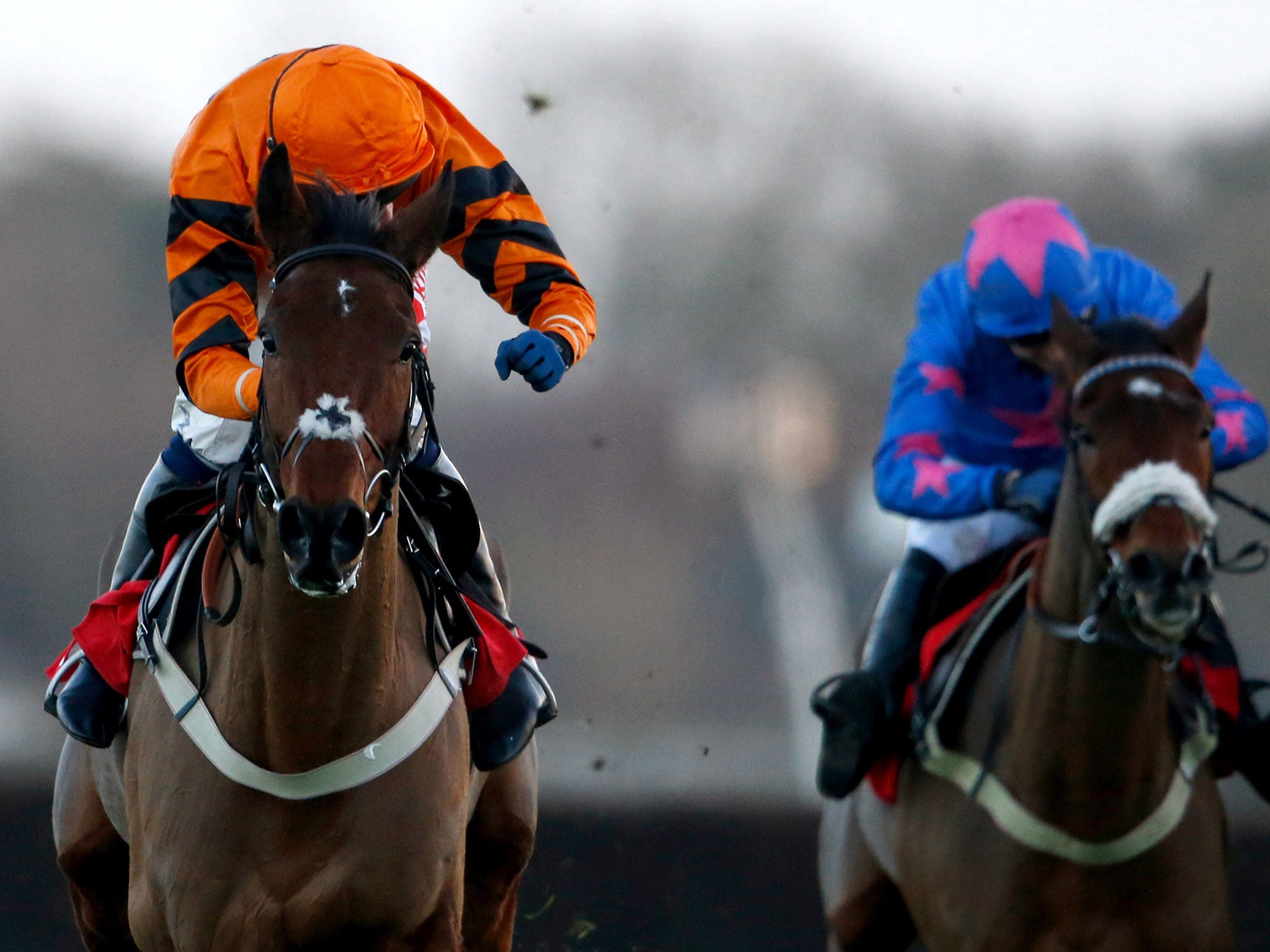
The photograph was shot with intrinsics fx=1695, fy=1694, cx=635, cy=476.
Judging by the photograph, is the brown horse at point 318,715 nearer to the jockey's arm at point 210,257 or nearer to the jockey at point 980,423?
the jockey's arm at point 210,257

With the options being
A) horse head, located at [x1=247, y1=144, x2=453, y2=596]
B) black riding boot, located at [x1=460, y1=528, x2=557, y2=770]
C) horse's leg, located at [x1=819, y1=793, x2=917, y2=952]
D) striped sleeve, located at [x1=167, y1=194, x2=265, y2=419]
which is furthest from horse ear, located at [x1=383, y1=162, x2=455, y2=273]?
horse's leg, located at [x1=819, y1=793, x2=917, y2=952]

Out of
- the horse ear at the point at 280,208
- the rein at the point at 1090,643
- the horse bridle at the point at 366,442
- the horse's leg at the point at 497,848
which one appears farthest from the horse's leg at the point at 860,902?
the horse ear at the point at 280,208

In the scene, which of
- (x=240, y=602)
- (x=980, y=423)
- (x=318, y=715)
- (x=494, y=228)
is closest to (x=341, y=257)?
(x=240, y=602)

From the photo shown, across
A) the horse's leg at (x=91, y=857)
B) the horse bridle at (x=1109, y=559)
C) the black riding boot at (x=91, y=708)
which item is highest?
the horse bridle at (x=1109, y=559)

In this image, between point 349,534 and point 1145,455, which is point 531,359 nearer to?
point 349,534

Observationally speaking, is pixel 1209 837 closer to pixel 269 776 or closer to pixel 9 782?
pixel 269 776

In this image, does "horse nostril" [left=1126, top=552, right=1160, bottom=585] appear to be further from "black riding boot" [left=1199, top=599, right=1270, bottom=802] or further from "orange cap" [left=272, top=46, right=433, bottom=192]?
"orange cap" [left=272, top=46, right=433, bottom=192]

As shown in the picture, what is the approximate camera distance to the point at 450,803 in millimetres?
2955

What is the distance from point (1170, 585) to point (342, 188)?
64.4 inches

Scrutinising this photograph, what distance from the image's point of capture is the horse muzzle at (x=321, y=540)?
2396mm

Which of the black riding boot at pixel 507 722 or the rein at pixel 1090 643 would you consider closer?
the rein at pixel 1090 643

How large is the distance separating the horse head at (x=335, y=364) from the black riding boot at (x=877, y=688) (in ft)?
3.69

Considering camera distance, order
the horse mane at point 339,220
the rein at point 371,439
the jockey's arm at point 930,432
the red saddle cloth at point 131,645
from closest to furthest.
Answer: the rein at point 371,439, the horse mane at point 339,220, the jockey's arm at point 930,432, the red saddle cloth at point 131,645

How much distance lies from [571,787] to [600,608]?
2.01 feet
